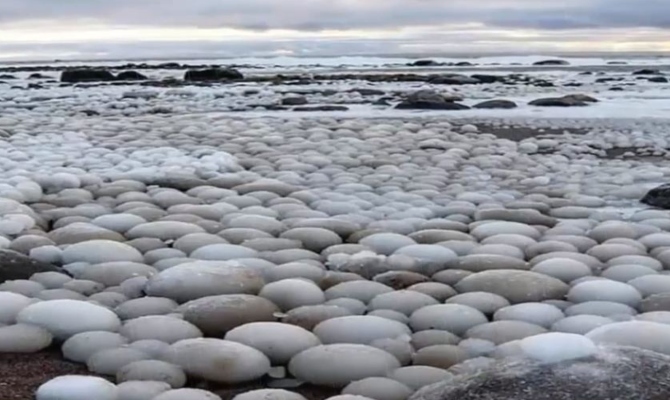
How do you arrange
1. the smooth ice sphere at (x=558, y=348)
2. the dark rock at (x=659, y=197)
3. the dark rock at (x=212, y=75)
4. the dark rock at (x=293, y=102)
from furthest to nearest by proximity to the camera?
Answer: the dark rock at (x=212, y=75)
the dark rock at (x=293, y=102)
the dark rock at (x=659, y=197)
the smooth ice sphere at (x=558, y=348)

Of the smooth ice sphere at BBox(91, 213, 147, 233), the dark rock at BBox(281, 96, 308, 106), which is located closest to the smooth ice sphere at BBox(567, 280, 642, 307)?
the smooth ice sphere at BBox(91, 213, 147, 233)

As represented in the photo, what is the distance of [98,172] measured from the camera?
17.0 feet

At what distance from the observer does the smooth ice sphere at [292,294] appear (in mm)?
2762

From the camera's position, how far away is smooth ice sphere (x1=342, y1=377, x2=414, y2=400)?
6.86 ft

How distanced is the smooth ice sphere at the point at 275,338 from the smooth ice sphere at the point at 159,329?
0.12 m

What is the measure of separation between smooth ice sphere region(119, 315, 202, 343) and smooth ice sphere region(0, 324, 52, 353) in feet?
0.66

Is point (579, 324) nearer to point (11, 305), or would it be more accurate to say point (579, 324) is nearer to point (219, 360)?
point (219, 360)

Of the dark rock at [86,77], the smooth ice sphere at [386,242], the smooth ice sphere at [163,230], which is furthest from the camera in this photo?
the dark rock at [86,77]

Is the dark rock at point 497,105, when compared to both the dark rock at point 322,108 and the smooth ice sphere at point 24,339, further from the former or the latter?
the smooth ice sphere at point 24,339

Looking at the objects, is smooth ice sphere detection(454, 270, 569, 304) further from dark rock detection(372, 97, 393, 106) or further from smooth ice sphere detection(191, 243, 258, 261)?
dark rock detection(372, 97, 393, 106)

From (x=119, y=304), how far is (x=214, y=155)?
10.3ft

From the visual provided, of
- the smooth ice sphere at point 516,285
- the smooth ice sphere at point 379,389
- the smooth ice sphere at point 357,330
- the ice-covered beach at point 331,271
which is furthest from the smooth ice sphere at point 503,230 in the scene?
the smooth ice sphere at point 379,389

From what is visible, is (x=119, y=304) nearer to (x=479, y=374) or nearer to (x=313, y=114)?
(x=479, y=374)

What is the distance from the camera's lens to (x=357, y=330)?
8.04ft
